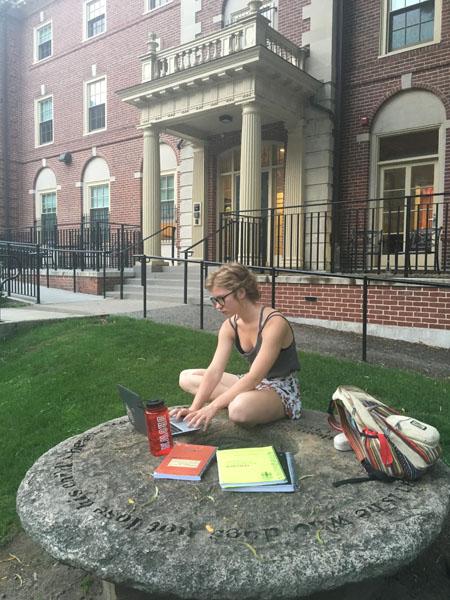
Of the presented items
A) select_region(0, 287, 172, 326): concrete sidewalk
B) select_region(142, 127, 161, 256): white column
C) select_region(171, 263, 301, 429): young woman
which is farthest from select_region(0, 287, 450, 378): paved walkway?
select_region(171, 263, 301, 429): young woman

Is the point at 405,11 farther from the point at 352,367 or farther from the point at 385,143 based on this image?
the point at 352,367

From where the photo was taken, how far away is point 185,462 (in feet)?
7.13

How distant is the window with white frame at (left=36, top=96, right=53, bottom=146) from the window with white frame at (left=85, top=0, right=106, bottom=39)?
9.90 feet

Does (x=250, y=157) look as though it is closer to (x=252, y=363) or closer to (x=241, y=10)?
(x=241, y=10)

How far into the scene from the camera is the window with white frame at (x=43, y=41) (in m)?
18.2

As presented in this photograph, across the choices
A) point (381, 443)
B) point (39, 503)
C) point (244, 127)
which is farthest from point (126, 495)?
point (244, 127)

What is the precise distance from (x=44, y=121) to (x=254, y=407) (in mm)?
18881

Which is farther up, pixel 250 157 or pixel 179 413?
pixel 250 157

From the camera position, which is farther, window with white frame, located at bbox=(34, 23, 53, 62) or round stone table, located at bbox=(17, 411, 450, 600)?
window with white frame, located at bbox=(34, 23, 53, 62)

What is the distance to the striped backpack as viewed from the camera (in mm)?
2002

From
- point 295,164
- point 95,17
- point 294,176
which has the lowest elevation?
point 294,176

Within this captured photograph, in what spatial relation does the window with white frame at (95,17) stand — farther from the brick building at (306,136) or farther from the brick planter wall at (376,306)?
the brick planter wall at (376,306)

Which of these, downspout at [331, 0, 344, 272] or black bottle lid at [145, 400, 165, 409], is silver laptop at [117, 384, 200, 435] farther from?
downspout at [331, 0, 344, 272]

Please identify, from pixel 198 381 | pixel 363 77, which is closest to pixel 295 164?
pixel 363 77
